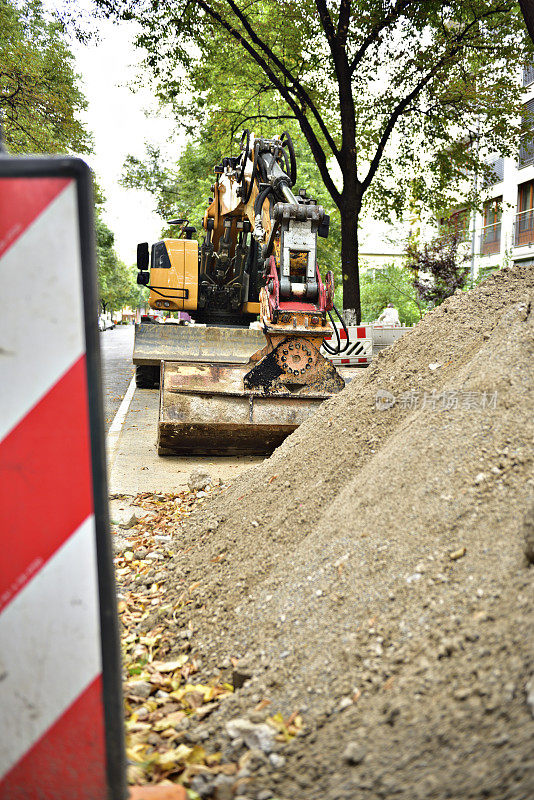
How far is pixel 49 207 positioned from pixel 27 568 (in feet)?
2.31

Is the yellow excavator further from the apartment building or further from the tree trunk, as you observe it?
the apartment building

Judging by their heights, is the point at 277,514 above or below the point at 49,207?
below

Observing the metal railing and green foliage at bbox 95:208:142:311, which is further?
green foliage at bbox 95:208:142:311

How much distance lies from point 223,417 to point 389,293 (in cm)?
2496

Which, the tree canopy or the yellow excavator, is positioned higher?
the tree canopy

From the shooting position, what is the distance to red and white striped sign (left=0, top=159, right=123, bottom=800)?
1322 millimetres

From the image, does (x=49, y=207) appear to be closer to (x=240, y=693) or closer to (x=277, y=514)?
(x=240, y=693)

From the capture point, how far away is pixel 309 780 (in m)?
1.76

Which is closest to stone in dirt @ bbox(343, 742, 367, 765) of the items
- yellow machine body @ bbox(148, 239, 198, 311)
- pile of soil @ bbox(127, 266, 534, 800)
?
pile of soil @ bbox(127, 266, 534, 800)

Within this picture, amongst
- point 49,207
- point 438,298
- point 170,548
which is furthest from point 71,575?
point 438,298

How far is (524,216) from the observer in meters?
30.3

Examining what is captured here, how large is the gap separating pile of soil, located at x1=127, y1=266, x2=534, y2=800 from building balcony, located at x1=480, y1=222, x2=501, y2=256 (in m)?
31.0

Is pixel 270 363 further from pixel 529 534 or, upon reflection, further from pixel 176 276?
pixel 529 534

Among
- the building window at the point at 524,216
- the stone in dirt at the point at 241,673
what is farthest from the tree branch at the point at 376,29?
the stone in dirt at the point at 241,673
